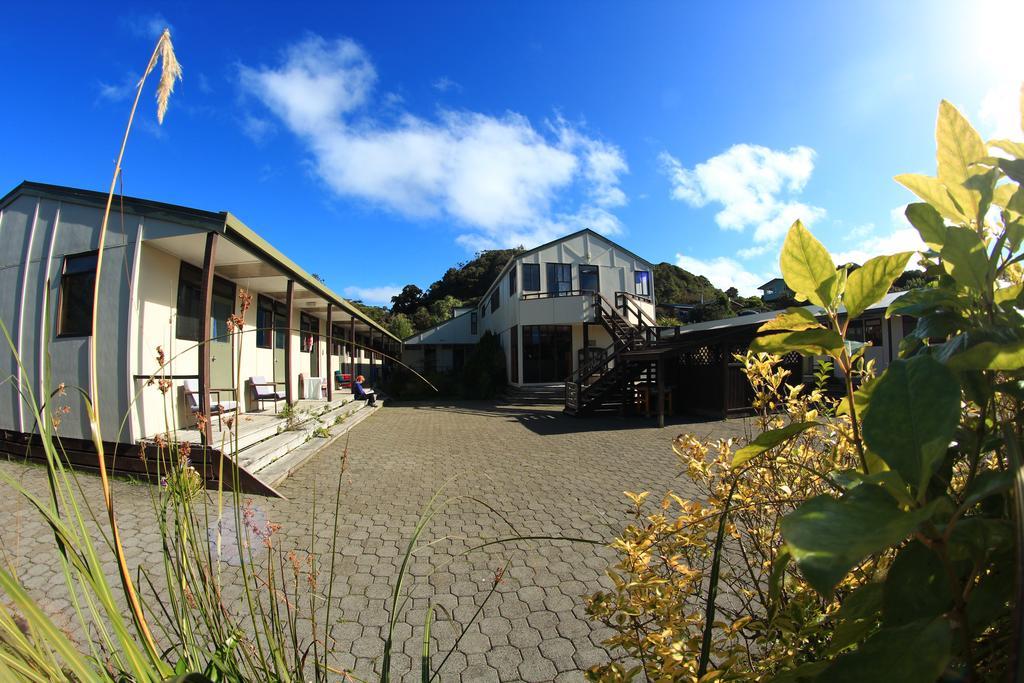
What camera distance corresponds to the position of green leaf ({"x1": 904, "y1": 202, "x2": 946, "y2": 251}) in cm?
71

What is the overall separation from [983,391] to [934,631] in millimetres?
333

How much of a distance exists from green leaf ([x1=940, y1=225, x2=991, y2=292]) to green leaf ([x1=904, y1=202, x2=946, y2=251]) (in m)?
0.11

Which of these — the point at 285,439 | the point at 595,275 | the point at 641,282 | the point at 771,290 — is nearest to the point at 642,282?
the point at 641,282

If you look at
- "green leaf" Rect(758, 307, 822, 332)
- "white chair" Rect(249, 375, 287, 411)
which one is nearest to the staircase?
"white chair" Rect(249, 375, 287, 411)

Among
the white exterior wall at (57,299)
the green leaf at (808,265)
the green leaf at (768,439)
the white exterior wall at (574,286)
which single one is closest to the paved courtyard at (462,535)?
the green leaf at (768,439)

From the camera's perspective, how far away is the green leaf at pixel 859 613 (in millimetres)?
617

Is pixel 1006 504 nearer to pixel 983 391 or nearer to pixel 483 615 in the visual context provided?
pixel 983 391

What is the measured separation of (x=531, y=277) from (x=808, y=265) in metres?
21.2

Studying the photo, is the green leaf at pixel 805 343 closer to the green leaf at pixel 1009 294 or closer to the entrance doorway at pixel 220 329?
the green leaf at pixel 1009 294

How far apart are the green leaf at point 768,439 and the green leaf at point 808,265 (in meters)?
0.22

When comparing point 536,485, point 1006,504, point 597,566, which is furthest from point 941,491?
point 536,485

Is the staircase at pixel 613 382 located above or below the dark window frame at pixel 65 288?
below

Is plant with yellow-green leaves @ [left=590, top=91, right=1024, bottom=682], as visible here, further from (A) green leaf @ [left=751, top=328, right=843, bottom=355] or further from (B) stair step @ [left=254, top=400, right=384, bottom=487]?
(B) stair step @ [left=254, top=400, right=384, bottom=487]

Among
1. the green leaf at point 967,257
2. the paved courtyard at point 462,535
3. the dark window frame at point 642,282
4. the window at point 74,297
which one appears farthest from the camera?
the dark window frame at point 642,282
